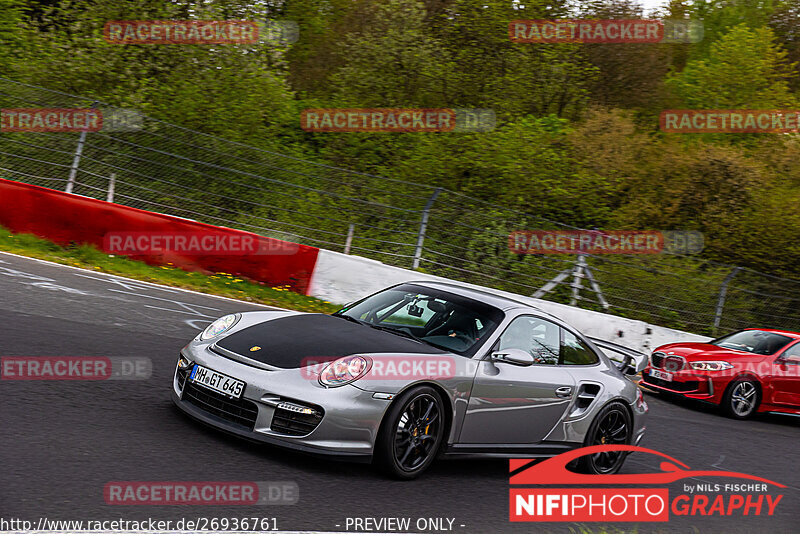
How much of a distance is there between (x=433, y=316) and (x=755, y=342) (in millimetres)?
7823

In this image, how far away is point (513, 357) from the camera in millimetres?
5871

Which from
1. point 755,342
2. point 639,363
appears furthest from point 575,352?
point 755,342

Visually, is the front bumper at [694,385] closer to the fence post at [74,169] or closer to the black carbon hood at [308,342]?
the black carbon hood at [308,342]

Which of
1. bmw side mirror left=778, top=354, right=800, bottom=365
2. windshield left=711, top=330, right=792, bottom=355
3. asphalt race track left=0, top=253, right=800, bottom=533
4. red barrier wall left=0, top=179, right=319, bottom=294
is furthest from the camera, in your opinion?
red barrier wall left=0, top=179, right=319, bottom=294

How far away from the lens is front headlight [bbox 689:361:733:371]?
1116cm

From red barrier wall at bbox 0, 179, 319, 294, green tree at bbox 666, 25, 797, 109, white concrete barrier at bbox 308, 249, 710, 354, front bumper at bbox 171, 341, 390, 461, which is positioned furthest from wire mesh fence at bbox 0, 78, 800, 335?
green tree at bbox 666, 25, 797, 109

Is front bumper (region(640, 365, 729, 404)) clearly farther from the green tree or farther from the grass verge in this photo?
the green tree

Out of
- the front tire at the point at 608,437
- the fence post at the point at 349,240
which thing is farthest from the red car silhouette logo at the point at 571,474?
the fence post at the point at 349,240

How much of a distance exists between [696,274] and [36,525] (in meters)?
14.0

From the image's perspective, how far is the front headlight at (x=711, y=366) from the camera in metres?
11.2

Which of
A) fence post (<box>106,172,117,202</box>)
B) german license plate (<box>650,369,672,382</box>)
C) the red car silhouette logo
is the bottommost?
german license plate (<box>650,369,672,382</box>)

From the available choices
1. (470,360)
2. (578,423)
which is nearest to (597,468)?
(578,423)

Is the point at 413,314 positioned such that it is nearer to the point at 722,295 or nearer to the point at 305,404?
the point at 305,404

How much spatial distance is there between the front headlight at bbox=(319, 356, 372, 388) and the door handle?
1.80m
